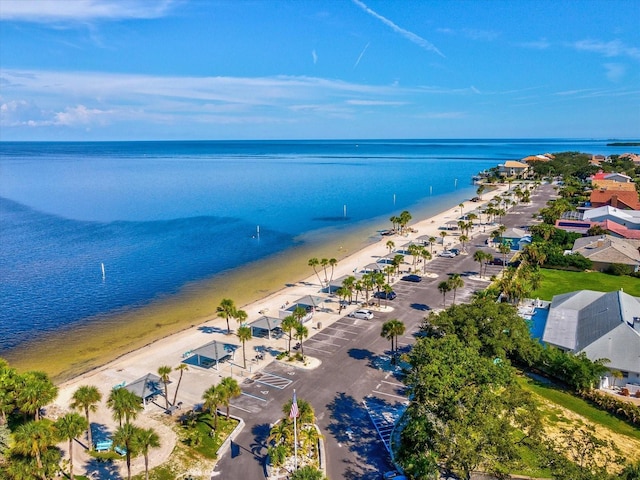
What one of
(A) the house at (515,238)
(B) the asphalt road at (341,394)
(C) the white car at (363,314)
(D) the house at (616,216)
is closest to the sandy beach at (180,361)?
(C) the white car at (363,314)

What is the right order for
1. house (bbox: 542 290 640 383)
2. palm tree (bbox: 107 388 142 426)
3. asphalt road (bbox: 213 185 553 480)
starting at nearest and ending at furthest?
1. palm tree (bbox: 107 388 142 426)
2. asphalt road (bbox: 213 185 553 480)
3. house (bbox: 542 290 640 383)

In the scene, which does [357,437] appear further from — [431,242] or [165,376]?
[431,242]

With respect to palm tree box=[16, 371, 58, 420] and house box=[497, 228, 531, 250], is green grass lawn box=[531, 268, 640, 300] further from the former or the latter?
palm tree box=[16, 371, 58, 420]

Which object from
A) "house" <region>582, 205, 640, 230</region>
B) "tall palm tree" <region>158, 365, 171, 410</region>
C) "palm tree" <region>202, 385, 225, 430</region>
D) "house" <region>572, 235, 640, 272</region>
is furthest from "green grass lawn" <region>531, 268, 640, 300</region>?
"tall palm tree" <region>158, 365, 171, 410</region>

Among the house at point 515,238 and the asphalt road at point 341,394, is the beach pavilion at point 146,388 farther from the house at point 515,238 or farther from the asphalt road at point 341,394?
the house at point 515,238

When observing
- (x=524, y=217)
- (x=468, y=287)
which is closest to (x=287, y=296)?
(x=468, y=287)

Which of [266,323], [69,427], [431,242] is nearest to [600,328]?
[266,323]
